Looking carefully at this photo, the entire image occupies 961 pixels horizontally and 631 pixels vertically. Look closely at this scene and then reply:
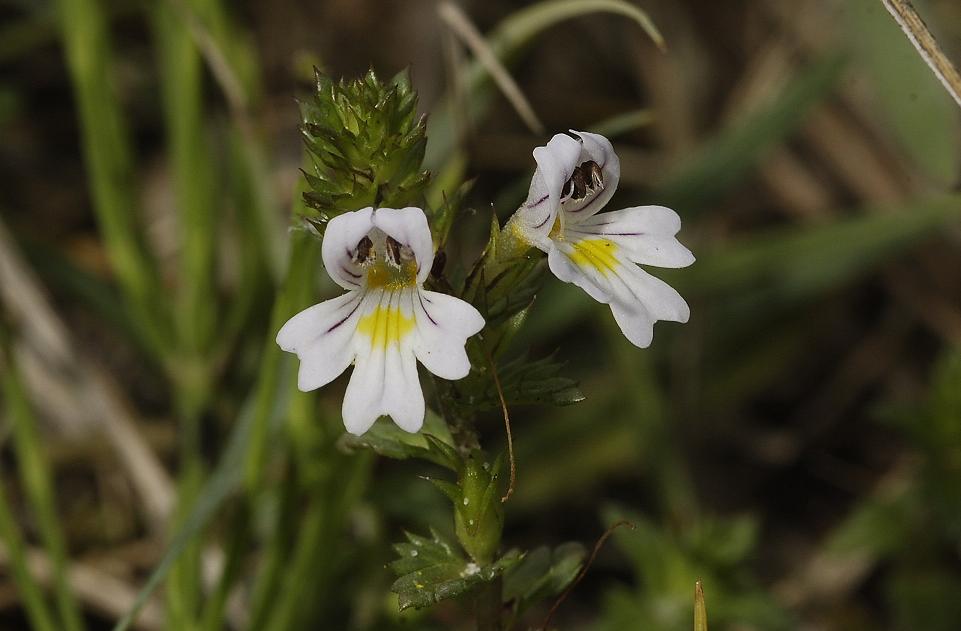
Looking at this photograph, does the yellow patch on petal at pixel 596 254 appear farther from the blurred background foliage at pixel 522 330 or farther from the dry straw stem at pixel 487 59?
the dry straw stem at pixel 487 59

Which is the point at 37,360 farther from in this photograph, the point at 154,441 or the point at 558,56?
the point at 558,56

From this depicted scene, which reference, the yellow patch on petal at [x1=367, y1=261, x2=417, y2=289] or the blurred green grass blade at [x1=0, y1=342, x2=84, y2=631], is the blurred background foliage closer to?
the blurred green grass blade at [x1=0, y1=342, x2=84, y2=631]

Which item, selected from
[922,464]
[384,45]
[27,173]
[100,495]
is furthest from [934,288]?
[27,173]

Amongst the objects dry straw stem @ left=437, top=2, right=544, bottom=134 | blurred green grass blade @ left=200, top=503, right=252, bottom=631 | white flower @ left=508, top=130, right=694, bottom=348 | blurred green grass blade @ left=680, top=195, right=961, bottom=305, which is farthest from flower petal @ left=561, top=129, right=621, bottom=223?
blurred green grass blade @ left=680, top=195, right=961, bottom=305

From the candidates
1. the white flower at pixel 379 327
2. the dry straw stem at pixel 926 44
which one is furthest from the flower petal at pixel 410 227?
the dry straw stem at pixel 926 44

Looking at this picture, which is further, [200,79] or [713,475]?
[713,475]

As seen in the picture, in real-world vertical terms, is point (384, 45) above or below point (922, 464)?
above
